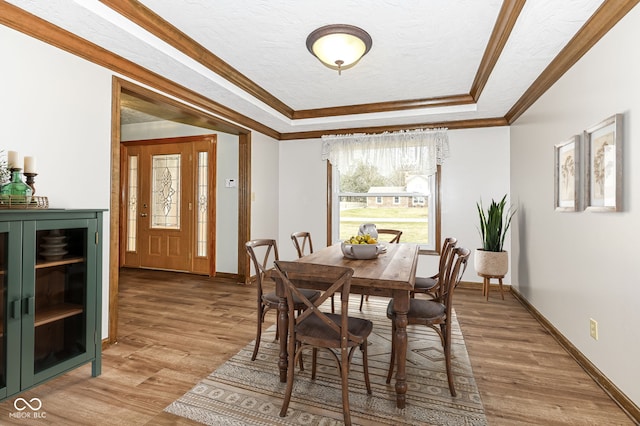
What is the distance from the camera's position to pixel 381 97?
4184mm

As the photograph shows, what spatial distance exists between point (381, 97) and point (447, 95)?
0.80 meters

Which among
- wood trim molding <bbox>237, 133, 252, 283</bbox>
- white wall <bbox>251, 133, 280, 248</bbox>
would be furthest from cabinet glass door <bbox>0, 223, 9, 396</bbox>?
white wall <bbox>251, 133, 280, 248</bbox>

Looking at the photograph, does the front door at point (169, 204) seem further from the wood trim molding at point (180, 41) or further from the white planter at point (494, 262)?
the white planter at point (494, 262)

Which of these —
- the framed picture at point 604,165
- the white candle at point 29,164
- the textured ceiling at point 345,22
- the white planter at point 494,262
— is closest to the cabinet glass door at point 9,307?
the white candle at point 29,164

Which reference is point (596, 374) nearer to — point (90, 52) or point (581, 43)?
point (581, 43)

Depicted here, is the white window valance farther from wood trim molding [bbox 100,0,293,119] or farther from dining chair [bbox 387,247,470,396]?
dining chair [bbox 387,247,470,396]

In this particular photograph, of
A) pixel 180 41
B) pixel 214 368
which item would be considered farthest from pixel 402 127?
pixel 214 368

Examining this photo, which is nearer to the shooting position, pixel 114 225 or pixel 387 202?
pixel 114 225

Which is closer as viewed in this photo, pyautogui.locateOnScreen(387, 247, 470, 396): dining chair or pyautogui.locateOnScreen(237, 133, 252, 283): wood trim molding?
pyautogui.locateOnScreen(387, 247, 470, 396): dining chair

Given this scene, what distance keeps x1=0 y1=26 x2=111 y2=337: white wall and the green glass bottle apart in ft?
0.94

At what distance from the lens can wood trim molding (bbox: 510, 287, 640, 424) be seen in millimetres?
1847

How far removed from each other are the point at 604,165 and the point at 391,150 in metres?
2.99

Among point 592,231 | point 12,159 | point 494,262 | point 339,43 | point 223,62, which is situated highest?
point 223,62

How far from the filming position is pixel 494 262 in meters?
3.94
